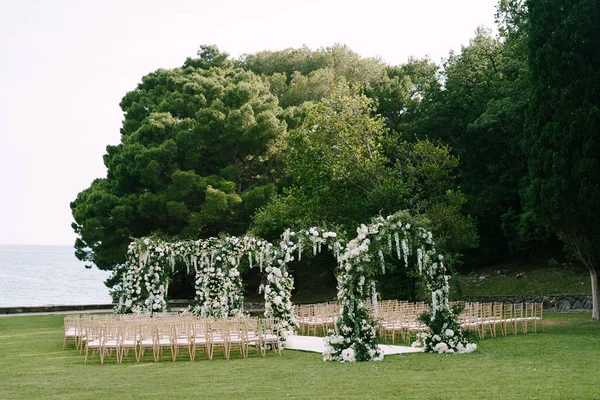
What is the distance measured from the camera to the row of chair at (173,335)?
13633 millimetres

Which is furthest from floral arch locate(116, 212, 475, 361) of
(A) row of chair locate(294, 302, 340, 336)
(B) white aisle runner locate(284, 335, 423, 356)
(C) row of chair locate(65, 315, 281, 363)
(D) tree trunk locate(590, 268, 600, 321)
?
(D) tree trunk locate(590, 268, 600, 321)

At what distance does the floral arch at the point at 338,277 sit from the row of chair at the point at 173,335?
86cm

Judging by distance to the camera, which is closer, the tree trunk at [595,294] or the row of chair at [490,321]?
the row of chair at [490,321]

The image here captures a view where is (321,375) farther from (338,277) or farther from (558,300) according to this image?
(558,300)

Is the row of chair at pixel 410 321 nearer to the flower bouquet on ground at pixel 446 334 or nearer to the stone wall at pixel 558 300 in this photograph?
the flower bouquet on ground at pixel 446 334

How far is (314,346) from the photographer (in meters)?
15.7

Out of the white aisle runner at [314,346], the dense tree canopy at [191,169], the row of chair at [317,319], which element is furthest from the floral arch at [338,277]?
the dense tree canopy at [191,169]

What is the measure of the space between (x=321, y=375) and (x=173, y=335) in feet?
13.0

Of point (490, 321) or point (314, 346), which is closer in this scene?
point (314, 346)

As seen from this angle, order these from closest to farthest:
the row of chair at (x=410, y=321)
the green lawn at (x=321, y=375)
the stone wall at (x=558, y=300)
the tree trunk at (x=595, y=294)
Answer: the green lawn at (x=321, y=375) < the row of chair at (x=410, y=321) < the tree trunk at (x=595, y=294) < the stone wall at (x=558, y=300)

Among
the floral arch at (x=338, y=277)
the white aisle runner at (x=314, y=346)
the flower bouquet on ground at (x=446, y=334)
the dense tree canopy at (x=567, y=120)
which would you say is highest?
the dense tree canopy at (x=567, y=120)

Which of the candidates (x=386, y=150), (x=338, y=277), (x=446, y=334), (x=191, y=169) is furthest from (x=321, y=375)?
(x=191, y=169)

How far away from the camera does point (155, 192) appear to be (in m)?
30.4

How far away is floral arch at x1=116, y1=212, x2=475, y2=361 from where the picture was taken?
13.3 meters
